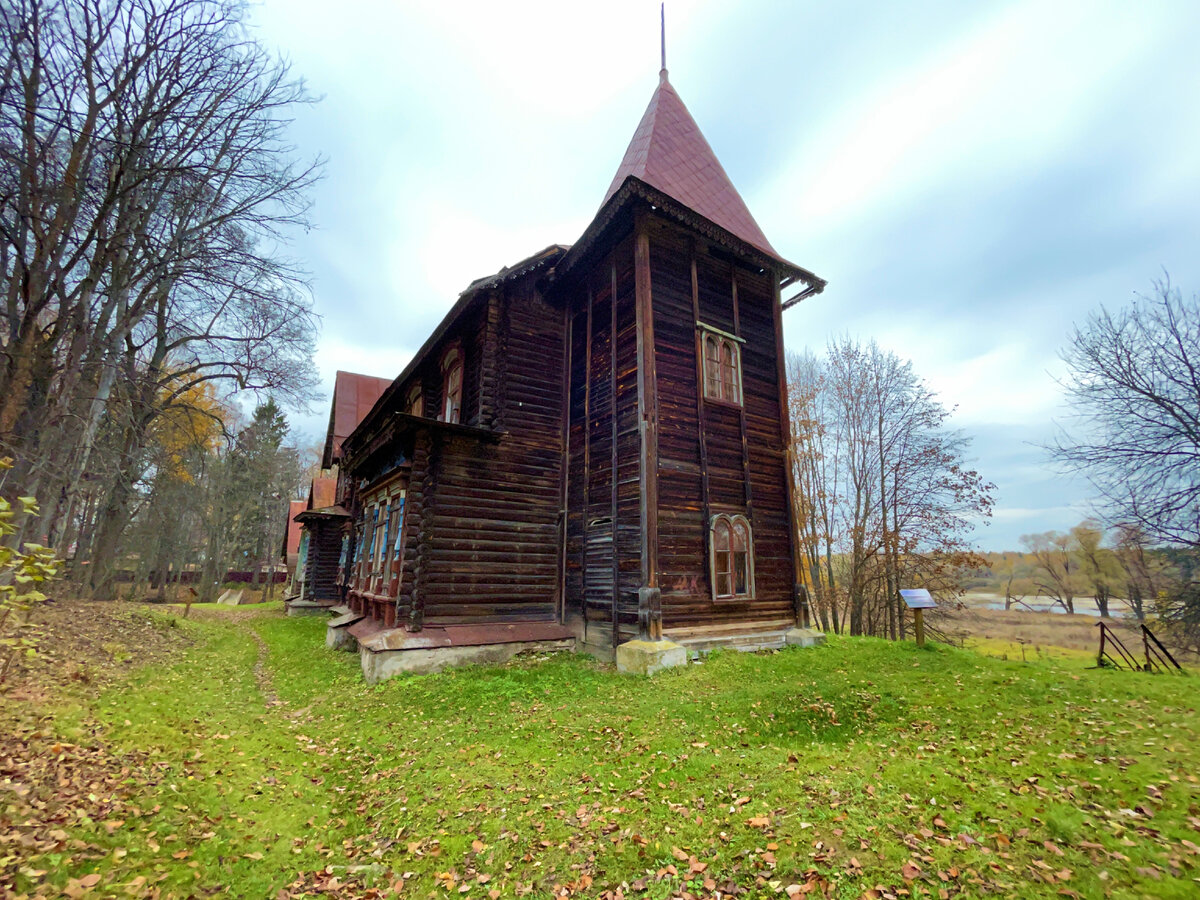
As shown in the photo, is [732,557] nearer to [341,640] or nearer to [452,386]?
[452,386]

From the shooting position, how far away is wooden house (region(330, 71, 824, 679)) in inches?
456

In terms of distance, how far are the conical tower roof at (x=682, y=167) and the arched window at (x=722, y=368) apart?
279 centimetres

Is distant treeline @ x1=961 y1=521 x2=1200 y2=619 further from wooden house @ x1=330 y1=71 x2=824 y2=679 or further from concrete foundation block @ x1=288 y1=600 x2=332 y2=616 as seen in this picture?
concrete foundation block @ x1=288 y1=600 x2=332 y2=616

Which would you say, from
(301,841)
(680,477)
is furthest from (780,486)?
(301,841)

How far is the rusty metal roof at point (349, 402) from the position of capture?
27.2m

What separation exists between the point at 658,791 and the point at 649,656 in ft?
14.9

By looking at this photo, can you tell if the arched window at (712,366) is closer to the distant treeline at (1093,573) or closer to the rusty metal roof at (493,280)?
the rusty metal roof at (493,280)

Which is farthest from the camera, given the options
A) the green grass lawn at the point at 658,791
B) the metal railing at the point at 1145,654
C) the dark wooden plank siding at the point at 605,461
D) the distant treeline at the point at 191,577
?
the distant treeline at the point at 191,577

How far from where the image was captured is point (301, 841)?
513cm

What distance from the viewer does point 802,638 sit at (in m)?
12.9

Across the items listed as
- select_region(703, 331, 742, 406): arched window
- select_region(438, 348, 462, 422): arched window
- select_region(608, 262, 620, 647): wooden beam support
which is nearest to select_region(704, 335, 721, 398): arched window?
select_region(703, 331, 742, 406): arched window

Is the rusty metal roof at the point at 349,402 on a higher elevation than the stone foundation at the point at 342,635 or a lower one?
higher

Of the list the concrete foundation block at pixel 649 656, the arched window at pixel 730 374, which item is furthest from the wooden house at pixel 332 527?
the arched window at pixel 730 374

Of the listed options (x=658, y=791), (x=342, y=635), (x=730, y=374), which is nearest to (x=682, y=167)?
(x=730, y=374)
